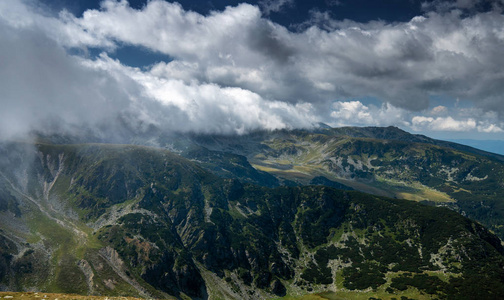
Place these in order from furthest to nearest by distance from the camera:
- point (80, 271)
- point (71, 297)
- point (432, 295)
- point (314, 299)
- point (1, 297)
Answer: point (80, 271), point (432, 295), point (314, 299), point (71, 297), point (1, 297)

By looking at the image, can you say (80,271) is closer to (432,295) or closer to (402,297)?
(402,297)

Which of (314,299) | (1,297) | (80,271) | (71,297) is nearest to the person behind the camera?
(1,297)

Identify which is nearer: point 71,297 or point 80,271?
point 71,297

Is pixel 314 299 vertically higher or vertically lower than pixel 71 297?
lower

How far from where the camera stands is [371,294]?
19725 centimetres

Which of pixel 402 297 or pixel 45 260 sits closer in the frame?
pixel 402 297

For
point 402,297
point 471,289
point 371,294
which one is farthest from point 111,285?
point 471,289

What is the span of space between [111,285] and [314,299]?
5631 inches

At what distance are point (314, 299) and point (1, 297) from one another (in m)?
154

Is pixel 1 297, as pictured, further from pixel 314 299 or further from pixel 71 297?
pixel 314 299

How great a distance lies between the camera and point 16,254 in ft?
630

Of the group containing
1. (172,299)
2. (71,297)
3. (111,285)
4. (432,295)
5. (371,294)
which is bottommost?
(172,299)

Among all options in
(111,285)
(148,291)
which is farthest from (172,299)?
(111,285)

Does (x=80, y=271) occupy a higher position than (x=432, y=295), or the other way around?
(x=432, y=295)
